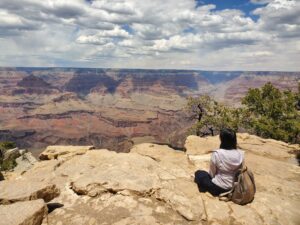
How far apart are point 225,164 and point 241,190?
1.06 m

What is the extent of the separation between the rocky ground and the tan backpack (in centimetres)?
21

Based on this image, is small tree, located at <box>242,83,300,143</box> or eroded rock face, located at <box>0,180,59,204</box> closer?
eroded rock face, located at <box>0,180,59,204</box>

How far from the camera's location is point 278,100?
46.2 metres

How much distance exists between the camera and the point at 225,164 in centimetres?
1069

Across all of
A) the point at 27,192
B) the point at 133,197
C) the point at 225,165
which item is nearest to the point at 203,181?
the point at 225,165

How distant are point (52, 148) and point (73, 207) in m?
10.3

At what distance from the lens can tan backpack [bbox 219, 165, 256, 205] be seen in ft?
35.0

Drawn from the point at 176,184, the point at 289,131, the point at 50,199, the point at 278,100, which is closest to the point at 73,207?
the point at 50,199

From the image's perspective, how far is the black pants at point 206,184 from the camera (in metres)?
11.1

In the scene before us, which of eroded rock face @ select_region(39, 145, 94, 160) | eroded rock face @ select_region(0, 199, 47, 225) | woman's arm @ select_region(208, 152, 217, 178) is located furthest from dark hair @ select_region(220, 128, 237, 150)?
eroded rock face @ select_region(39, 145, 94, 160)

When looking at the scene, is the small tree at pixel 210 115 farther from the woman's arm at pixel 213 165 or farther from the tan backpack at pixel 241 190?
the tan backpack at pixel 241 190

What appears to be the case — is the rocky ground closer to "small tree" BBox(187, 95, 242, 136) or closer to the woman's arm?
the woman's arm

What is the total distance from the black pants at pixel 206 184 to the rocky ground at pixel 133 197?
0.27 m

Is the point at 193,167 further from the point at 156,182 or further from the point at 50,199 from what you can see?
the point at 50,199
